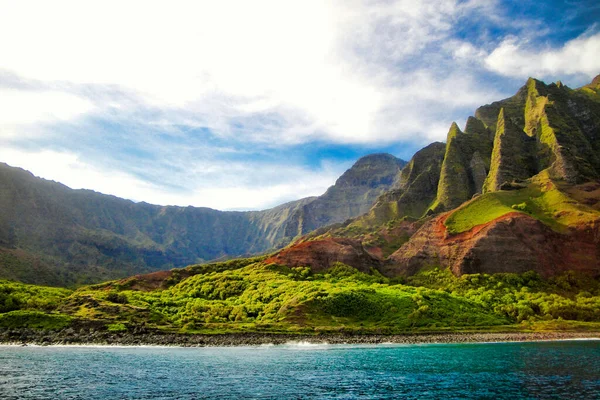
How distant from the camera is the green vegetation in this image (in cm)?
10362

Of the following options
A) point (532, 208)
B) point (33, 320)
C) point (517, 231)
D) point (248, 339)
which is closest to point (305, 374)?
point (248, 339)

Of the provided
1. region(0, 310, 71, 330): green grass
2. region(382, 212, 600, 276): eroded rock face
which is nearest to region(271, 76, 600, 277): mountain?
region(382, 212, 600, 276): eroded rock face

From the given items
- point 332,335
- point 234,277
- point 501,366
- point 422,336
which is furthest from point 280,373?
point 234,277

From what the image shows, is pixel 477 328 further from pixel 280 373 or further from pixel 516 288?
pixel 280 373

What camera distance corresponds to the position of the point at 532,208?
161750 mm

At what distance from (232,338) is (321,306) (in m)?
27.6

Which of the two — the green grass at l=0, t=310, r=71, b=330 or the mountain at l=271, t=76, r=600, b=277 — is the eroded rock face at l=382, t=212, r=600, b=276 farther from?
the green grass at l=0, t=310, r=71, b=330

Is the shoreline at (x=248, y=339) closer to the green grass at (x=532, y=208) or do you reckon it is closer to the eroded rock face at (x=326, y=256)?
the eroded rock face at (x=326, y=256)

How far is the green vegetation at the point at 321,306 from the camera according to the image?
10362 centimetres

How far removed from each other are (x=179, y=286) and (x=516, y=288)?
116m

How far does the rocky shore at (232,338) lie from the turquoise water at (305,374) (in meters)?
Answer: 13.7

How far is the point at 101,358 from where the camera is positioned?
67.5 metres

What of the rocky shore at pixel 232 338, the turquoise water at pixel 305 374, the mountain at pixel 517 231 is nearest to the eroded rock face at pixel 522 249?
the mountain at pixel 517 231

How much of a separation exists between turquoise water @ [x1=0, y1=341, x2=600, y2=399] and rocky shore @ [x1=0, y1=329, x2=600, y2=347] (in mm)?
13745
